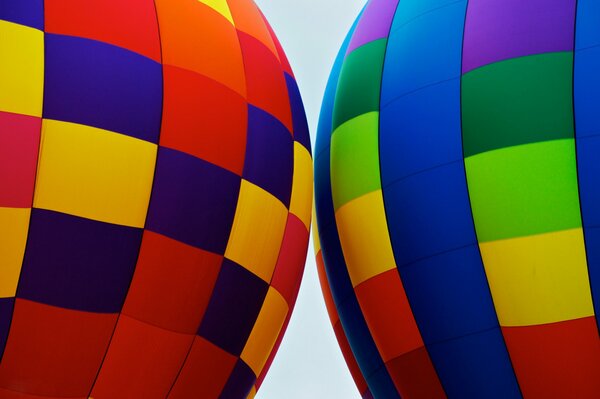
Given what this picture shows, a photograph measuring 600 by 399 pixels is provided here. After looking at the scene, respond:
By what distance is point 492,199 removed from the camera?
7387mm

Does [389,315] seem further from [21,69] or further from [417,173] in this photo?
[21,69]

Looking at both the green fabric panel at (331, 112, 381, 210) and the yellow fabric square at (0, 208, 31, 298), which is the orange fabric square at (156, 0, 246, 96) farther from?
the yellow fabric square at (0, 208, 31, 298)

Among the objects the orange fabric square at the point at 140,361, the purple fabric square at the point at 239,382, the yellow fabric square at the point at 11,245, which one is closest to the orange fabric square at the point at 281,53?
the purple fabric square at the point at 239,382

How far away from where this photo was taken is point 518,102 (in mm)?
7488

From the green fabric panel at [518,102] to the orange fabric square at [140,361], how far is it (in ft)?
7.54

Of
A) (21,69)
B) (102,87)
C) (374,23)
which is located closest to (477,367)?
(374,23)

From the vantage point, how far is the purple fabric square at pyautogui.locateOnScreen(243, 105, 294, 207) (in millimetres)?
7164

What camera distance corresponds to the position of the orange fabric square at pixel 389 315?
7770 mm

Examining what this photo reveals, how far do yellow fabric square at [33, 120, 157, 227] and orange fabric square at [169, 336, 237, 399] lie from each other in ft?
2.95

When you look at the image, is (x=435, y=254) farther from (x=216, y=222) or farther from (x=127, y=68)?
(x=127, y=68)

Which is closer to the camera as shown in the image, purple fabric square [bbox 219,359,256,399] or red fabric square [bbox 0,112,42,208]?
red fabric square [bbox 0,112,42,208]

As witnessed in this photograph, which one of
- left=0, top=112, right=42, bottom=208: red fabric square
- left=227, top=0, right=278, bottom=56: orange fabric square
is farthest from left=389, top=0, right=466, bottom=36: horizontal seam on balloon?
left=0, top=112, right=42, bottom=208: red fabric square

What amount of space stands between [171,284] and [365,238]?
1.79 meters

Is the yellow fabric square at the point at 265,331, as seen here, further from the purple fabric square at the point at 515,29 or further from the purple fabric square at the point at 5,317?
the purple fabric square at the point at 515,29
